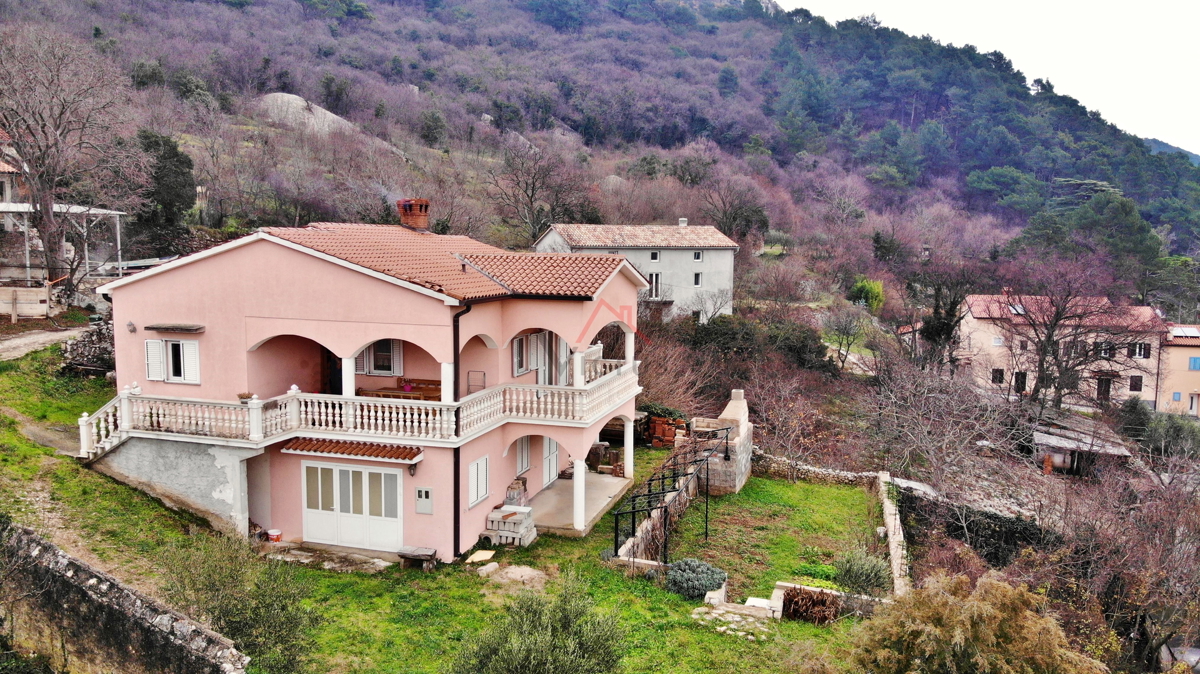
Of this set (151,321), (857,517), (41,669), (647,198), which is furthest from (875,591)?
(647,198)

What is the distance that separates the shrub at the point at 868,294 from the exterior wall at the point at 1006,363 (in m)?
11.9

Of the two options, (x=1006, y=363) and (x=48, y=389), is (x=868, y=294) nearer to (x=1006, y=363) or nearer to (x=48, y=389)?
(x=1006, y=363)

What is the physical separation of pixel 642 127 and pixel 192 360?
98099mm

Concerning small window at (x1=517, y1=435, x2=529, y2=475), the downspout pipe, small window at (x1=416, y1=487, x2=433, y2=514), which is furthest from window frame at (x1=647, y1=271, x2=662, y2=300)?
small window at (x1=416, y1=487, x2=433, y2=514)

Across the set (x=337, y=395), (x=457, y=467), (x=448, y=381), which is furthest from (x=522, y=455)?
(x=337, y=395)

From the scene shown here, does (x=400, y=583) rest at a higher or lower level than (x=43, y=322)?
lower

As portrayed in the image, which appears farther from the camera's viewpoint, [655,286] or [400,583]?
[655,286]

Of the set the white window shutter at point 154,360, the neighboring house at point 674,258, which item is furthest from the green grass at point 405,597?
the neighboring house at point 674,258

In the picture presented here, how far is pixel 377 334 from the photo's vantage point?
1608 cm

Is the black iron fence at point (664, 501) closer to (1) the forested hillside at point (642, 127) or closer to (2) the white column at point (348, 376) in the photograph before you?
(2) the white column at point (348, 376)

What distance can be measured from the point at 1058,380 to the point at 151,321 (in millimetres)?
39478

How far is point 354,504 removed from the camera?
1636 centimetres

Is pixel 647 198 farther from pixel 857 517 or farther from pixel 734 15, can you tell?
pixel 734 15

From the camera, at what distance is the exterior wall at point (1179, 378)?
44.6 m
